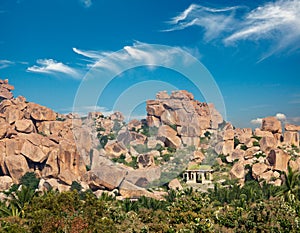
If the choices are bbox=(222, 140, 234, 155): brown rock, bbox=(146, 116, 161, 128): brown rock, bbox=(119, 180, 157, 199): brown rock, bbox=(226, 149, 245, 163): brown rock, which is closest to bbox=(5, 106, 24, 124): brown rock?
bbox=(146, 116, 161, 128): brown rock

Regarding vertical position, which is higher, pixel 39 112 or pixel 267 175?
pixel 39 112

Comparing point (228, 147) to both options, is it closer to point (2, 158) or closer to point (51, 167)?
point (51, 167)

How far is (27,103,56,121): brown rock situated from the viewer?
164 ft

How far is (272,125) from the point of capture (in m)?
51.6

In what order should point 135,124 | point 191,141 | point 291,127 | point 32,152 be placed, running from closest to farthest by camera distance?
point 32,152 → point 191,141 → point 291,127 → point 135,124

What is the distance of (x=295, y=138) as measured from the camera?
168ft

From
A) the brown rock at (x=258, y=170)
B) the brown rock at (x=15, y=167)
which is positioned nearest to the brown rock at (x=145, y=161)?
the brown rock at (x=258, y=170)

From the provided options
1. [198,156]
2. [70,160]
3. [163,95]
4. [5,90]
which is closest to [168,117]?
[163,95]

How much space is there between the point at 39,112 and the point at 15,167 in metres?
13.4

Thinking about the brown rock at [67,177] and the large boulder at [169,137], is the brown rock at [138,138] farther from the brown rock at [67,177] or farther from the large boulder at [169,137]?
the brown rock at [67,177]

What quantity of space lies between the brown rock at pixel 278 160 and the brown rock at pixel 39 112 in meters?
29.3

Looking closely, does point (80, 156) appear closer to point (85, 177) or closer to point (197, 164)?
point (85, 177)

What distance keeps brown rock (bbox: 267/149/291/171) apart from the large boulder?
1372cm

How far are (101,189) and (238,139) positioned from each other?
2254 centimetres
